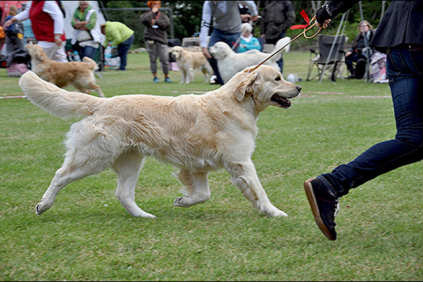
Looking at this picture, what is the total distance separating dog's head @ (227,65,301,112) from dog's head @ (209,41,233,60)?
7.34 m

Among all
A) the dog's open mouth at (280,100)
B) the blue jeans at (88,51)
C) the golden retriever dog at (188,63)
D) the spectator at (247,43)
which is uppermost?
the dog's open mouth at (280,100)

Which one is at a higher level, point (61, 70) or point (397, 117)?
point (397, 117)

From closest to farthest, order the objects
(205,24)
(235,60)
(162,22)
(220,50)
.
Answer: (205,24)
(220,50)
(235,60)
(162,22)

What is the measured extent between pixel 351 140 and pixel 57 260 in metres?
4.52

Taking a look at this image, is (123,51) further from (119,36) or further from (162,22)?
(162,22)

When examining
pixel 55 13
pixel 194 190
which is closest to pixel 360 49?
pixel 55 13

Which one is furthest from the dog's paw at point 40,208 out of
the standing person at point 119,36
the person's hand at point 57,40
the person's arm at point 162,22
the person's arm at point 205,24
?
the standing person at point 119,36

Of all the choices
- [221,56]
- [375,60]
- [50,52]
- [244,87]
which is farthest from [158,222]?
[375,60]

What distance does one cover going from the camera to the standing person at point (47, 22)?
9641mm

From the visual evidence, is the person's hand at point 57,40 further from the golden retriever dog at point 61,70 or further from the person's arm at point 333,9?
the person's arm at point 333,9

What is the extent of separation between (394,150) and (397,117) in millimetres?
216

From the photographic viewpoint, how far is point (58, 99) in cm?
362

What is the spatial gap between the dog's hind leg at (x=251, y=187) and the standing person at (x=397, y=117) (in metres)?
0.73

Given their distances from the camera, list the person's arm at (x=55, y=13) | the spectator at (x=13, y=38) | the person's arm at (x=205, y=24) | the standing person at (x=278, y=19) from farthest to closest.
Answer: the spectator at (x=13, y=38)
the standing person at (x=278, y=19)
the person's arm at (x=205, y=24)
the person's arm at (x=55, y=13)
